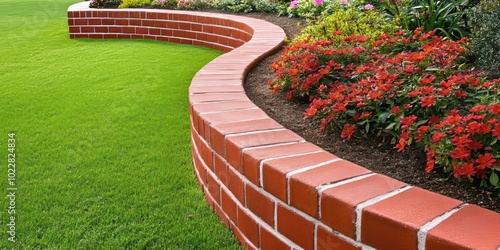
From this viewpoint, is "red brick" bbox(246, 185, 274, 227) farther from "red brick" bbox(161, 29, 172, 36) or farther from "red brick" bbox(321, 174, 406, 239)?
"red brick" bbox(161, 29, 172, 36)

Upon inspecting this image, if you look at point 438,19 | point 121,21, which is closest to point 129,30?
point 121,21

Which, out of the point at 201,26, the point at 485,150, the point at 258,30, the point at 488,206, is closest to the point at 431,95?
the point at 485,150

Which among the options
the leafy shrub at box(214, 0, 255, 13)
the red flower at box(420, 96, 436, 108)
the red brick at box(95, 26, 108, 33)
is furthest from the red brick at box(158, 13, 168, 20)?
the red flower at box(420, 96, 436, 108)

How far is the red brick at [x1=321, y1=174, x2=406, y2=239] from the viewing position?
4.84ft

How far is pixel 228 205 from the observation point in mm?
2176

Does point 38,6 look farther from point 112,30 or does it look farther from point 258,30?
point 258,30

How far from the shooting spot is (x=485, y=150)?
5.60ft

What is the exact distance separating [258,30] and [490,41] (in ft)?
9.11

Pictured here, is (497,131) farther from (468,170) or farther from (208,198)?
(208,198)

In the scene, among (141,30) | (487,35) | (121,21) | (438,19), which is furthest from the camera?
(121,21)

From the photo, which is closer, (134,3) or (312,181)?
(312,181)

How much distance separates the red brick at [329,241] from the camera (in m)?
1.51

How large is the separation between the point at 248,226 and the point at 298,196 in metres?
0.42

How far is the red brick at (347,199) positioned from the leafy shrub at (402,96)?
0.28m
